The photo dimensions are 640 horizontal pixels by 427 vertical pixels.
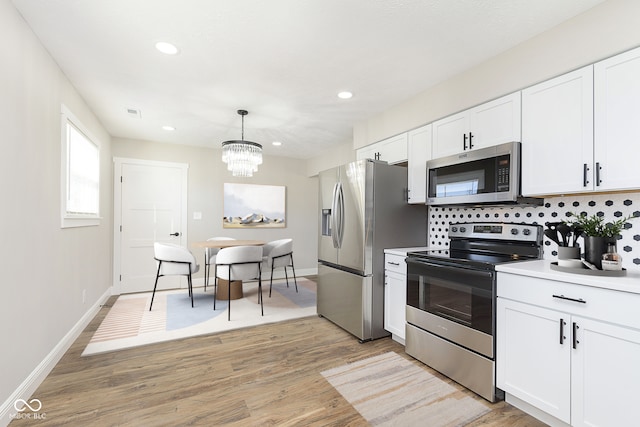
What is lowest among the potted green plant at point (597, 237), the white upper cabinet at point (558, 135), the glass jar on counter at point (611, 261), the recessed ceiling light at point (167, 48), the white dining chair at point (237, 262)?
the white dining chair at point (237, 262)

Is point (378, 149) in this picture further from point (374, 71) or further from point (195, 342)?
point (195, 342)

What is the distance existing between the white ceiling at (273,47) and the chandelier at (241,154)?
0.38m

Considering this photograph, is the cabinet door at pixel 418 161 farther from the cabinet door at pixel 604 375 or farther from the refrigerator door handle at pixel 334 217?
the cabinet door at pixel 604 375

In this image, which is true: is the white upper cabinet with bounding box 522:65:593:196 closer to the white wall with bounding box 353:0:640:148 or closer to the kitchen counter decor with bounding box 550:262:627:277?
the white wall with bounding box 353:0:640:148

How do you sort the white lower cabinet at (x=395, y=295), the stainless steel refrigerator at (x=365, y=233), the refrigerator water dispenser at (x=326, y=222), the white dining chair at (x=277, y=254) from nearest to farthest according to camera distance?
the white lower cabinet at (x=395, y=295), the stainless steel refrigerator at (x=365, y=233), the refrigerator water dispenser at (x=326, y=222), the white dining chair at (x=277, y=254)

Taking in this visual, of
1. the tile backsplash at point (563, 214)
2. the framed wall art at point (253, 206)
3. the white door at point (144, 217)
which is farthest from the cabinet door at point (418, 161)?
the white door at point (144, 217)

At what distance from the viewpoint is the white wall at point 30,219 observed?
171 cm

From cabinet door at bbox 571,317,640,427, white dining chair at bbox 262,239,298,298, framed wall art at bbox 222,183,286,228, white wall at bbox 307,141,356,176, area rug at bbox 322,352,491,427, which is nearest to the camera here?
cabinet door at bbox 571,317,640,427

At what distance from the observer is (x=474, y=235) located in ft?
8.73

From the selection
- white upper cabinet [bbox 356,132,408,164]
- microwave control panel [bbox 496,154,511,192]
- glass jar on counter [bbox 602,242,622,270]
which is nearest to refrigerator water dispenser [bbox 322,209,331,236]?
white upper cabinet [bbox 356,132,408,164]

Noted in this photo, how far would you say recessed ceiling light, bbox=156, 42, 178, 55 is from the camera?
2.18 m

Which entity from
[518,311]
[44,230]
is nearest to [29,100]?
[44,230]

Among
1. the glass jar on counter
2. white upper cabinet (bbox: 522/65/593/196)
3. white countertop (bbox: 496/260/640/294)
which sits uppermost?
white upper cabinet (bbox: 522/65/593/196)

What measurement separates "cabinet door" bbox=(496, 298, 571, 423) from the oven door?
0.08 meters
